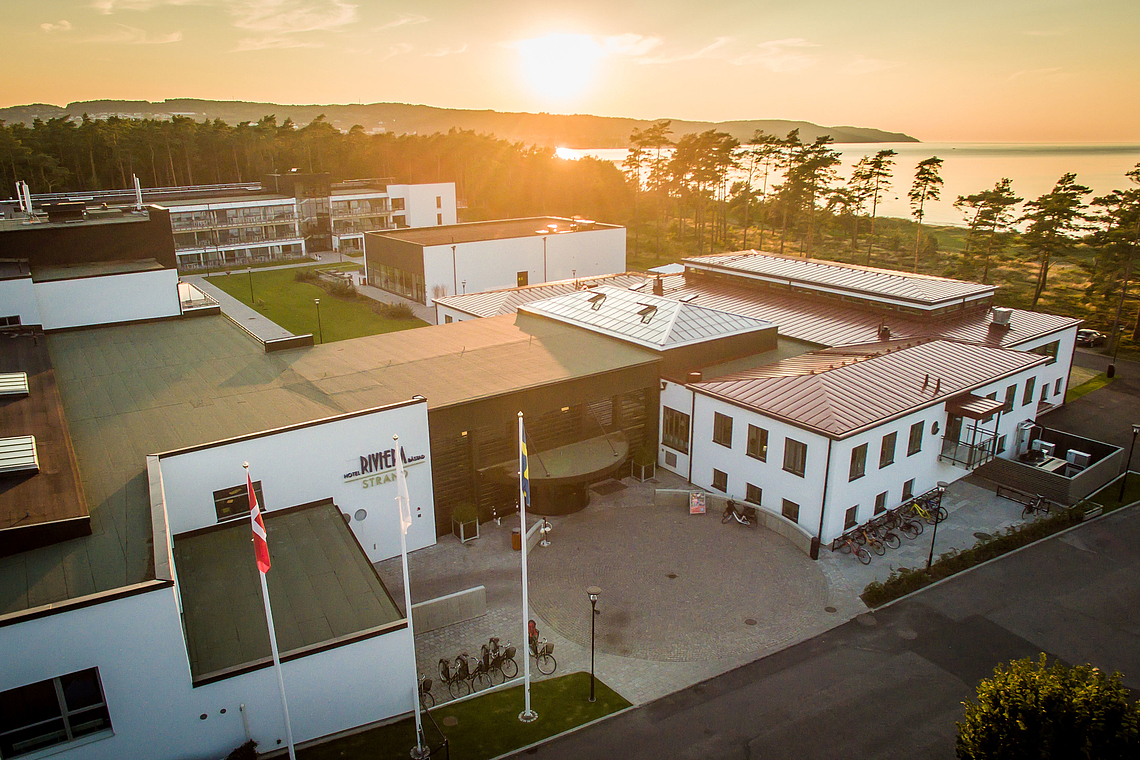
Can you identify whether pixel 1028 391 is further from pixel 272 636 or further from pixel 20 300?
pixel 20 300

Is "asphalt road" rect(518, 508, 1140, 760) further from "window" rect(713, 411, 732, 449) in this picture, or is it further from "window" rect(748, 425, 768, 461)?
"window" rect(713, 411, 732, 449)

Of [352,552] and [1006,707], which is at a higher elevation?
[1006,707]

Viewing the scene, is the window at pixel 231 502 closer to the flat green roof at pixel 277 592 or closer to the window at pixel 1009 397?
the flat green roof at pixel 277 592

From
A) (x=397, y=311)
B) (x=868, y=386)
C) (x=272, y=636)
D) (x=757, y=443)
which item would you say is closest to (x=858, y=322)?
(x=868, y=386)

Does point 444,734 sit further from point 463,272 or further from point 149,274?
point 463,272

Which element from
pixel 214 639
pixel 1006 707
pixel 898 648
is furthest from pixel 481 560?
pixel 1006 707
